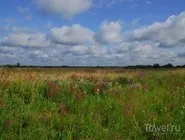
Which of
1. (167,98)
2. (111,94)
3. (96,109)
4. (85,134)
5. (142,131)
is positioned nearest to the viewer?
(85,134)

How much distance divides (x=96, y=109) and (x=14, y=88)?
326 cm

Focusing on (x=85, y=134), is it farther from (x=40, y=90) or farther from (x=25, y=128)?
(x=40, y=90)

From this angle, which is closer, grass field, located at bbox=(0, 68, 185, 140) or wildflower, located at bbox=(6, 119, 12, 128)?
wildflower, located at bbox=(6, 119, 12, 128)

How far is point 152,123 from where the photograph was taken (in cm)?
879

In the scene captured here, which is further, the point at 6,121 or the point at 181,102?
the point at 181,102

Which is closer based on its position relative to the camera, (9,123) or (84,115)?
(9,123)

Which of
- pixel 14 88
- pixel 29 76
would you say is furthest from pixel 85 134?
pixel 29 76

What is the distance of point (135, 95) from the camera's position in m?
12.6

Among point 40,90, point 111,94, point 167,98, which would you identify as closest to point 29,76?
point 40,90

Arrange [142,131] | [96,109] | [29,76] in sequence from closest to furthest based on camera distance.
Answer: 1. [142,131]
2. [96,109]
3. [29,76]

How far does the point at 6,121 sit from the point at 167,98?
5.89m

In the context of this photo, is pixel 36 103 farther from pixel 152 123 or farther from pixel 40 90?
pixel 152 123

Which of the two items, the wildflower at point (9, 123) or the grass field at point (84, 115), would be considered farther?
the grass field at point (84, 115)

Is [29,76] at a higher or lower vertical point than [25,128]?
higher
